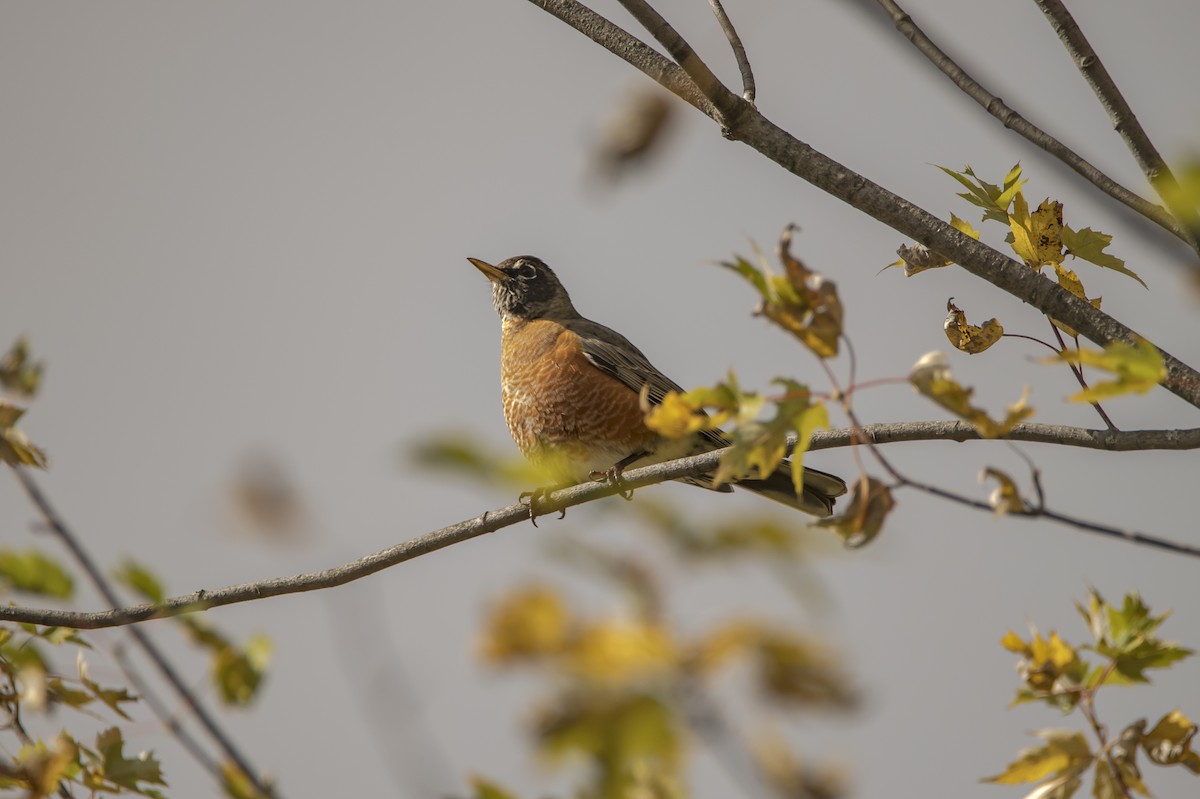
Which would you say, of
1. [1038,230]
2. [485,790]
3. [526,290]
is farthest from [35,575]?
[526,290]

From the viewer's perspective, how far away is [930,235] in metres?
2.88

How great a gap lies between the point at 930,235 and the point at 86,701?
2389mm

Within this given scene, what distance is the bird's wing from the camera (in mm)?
5848

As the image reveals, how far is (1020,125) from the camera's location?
2758mm

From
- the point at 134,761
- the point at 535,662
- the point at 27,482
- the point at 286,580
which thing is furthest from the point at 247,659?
the point at 535,662

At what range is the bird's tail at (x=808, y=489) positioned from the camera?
516 cm

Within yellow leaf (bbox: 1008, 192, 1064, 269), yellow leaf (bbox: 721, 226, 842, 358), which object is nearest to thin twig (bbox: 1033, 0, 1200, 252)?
yellow leaf (bbox: 1008, 192, 1064, 269)

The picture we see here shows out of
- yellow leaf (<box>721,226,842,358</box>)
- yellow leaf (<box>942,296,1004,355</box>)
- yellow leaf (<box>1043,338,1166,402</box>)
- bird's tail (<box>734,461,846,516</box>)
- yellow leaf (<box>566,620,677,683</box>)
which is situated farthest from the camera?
bird's tail (<box>734,461,846,516</box>)

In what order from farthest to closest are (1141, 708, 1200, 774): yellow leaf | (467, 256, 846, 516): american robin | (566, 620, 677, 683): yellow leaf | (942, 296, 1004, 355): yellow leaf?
(467, 256, 846, 516): american robin
(942, 296, 1004, 355): yellow leaf
(1141, 708, 1200, 774): yellow leaf
(566, 620, 677, 683): yellow leaf

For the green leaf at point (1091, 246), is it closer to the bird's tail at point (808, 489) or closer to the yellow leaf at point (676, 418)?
the yellow leaf at point (676, 418)

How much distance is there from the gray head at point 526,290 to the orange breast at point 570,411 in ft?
3.38

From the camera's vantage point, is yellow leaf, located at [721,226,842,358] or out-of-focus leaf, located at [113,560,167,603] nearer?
yellow leaf, located at [721,226,842,358]

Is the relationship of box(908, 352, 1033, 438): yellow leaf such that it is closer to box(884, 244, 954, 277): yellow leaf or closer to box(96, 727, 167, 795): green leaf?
box(884, 244, 954, 277): yellow leaf

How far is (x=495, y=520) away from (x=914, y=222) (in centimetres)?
150
